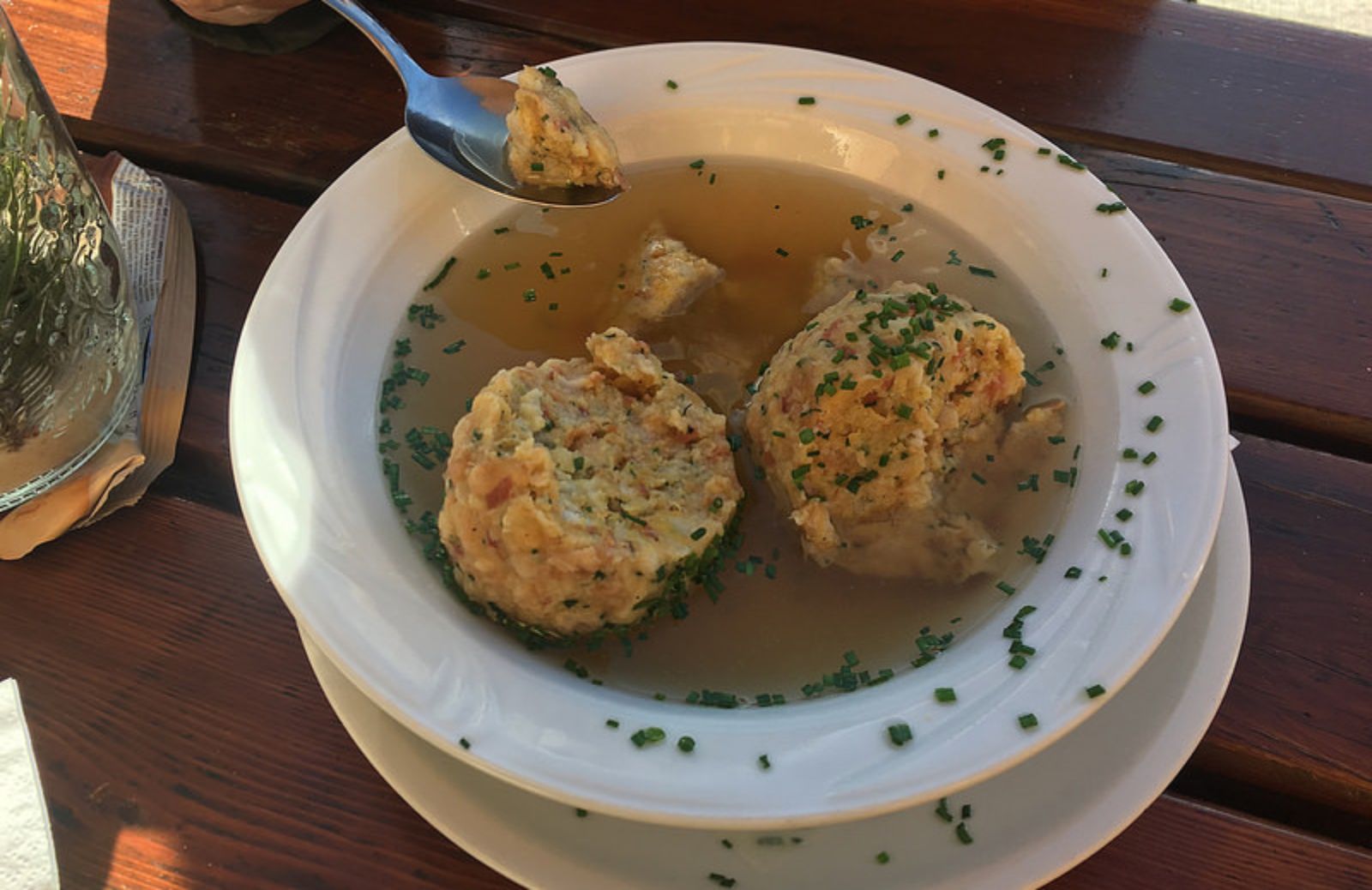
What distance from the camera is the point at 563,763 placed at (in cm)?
102

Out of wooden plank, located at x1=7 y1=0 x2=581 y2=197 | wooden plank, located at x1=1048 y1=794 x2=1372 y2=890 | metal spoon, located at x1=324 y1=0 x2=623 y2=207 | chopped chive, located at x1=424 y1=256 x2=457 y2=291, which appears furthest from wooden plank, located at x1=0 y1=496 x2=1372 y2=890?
wooden plank, located at x1=7 y1=0 x2=581 y2=197

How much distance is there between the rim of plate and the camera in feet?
3.39

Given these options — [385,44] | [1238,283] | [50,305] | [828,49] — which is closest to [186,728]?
[50,305]

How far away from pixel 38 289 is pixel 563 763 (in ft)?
3.15

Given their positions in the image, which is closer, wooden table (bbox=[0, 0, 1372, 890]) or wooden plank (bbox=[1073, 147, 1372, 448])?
wooden table (bbox=[0, 0, 1372, 890])

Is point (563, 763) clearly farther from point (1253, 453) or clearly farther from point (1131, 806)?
point (1253, 453)

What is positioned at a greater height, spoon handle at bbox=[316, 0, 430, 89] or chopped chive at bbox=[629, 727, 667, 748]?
spoon handle at bbox=[316, 0, 430, 89]

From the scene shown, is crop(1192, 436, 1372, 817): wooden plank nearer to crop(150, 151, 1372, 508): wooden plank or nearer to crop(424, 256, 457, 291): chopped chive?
crop(150, 151, 1372, 508): wooden plank

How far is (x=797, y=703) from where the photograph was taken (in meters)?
1.22

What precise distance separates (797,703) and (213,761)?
72 cm

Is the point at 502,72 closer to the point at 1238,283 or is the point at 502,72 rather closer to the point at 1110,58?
the point at 1110,58

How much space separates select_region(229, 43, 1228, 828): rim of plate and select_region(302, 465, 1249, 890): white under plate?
144 millimetres

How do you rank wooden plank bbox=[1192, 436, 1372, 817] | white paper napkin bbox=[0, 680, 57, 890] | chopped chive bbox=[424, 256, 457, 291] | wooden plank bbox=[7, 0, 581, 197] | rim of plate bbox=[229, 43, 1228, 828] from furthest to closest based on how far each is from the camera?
wooden plank bbox=[7, 0, 581, 197], chopped chive bbox=[424, 256, 457, 291], wooden plank bbox=[1192, 436, 1372, 817], white paper napkin bbox=[0, 680, 57, 890], rim of plate bbox=[229, 43, 1228, 828]

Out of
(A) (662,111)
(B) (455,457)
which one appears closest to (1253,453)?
(A) (662,111)
